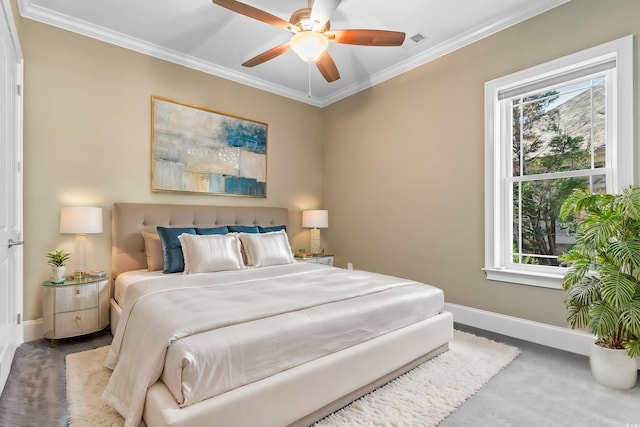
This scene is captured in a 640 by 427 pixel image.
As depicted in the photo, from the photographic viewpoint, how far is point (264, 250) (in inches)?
132

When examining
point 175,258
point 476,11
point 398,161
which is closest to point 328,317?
point 175,258

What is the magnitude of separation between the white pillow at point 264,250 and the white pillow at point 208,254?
0.20 m

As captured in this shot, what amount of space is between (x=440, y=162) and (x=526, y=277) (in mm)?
1437

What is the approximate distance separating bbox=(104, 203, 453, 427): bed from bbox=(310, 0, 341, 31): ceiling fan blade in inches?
77.7

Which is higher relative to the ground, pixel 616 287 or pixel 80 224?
pixel 80 224

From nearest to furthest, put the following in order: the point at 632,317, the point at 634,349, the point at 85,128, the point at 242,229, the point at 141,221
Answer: the point at 632,317
the point at 634,349
the point at 85,128
the point at 141,221
the point at 242,229

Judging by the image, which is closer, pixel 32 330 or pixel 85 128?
pixel 32 330

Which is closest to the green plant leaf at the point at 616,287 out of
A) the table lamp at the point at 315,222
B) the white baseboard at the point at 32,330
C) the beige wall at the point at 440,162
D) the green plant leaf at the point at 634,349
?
the green plant leaf at the point at 634,349

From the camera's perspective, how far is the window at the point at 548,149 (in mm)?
2498

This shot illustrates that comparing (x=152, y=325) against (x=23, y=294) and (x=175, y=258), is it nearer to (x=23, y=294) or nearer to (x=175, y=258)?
(x=175, y=258)

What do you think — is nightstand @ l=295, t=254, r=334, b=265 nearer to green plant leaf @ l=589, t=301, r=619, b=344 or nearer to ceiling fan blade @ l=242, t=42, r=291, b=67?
ceiling fan blade @ l=242, t=42, r=291, b=67

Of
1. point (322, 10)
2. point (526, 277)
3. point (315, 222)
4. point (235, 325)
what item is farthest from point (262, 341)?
point (315, 222)

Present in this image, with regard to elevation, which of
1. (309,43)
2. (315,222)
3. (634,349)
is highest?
(309,43)

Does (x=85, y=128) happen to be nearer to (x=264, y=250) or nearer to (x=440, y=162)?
(x=264, y=250)
